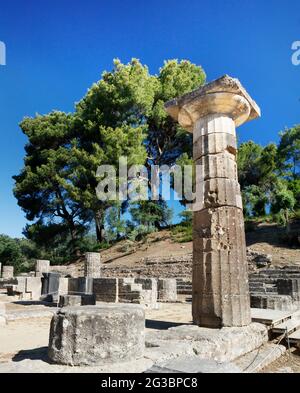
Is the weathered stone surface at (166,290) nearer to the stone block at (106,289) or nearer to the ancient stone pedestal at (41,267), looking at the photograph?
the stone block at (106,289)

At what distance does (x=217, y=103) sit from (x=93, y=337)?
4090 mm

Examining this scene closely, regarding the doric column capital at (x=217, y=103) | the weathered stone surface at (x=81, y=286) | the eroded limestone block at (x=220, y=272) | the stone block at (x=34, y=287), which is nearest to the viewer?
the eroded limestone block at (x=220, y=272)

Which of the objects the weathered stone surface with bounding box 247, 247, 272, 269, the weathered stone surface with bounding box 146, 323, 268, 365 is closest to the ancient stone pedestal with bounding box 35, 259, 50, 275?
the weathered stone surface with bounding box 247, 247, 272, 269

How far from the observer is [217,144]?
5461 mm

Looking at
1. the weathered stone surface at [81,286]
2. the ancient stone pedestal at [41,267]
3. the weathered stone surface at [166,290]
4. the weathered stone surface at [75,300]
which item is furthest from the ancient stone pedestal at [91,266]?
the weathered stone surface at [75,300]

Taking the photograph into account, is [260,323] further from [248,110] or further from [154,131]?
[154,131]

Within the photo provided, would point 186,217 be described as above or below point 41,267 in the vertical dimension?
above

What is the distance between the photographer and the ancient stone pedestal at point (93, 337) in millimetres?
2822

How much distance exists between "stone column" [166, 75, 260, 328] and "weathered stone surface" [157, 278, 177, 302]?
858 cm

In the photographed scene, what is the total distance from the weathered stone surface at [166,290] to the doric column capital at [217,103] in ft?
29.8

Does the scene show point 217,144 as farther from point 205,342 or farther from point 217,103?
point 205,342

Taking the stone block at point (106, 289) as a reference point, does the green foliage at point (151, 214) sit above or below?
above

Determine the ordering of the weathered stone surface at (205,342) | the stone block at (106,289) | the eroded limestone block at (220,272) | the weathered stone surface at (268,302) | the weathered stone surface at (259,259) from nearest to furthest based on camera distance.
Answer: the weathered stone surface at (205,342) → the eroded limestone block at (220,272) → the weathered stone surface at (268,302) → the stone block at (106,289) → the weathered stone surface at (259,259)

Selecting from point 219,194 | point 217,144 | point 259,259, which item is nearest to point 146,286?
point 259,259
